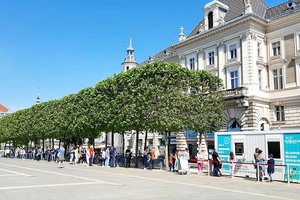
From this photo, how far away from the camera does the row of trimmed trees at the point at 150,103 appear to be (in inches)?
1106

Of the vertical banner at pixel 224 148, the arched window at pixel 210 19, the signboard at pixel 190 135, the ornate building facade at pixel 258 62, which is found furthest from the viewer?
the signboard at pixel 190 135

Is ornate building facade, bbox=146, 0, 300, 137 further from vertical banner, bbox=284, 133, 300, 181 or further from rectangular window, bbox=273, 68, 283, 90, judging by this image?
vertical banner, bbox=284, 133, 300, 181

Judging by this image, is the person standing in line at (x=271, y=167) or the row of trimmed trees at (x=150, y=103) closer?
the person standing in line at (x=271, y=167)

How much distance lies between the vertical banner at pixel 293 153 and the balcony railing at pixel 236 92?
16543 mm

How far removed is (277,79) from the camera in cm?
3738

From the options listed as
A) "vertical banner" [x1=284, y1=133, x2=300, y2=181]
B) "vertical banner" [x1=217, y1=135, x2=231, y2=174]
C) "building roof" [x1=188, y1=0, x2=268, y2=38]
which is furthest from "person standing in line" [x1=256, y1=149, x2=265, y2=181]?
"building roof" [x1=188, y1=0, x2=268, y2=38]

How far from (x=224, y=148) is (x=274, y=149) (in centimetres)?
375

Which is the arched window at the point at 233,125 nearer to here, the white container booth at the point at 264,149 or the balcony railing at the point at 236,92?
the balcony railing at the point at 236,92

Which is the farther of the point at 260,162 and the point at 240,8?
the point at 240,8

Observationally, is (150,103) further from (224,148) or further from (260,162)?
(260,162)

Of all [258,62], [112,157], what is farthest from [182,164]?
[258,62]

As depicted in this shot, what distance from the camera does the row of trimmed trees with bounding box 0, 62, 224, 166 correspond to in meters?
28.1

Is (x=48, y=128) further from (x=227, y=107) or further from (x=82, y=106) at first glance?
(x=227, y=107)

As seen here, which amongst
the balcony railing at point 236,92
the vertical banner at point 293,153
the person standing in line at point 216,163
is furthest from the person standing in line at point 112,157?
the vertical banner at point 293,153
